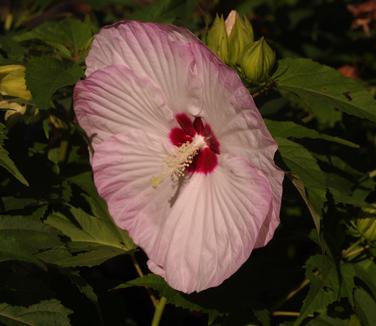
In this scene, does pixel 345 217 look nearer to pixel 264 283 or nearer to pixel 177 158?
pixel 264 283

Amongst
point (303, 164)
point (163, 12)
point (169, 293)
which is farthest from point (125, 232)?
point (163, 12)

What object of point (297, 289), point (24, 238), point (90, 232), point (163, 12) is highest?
point (163, 12)

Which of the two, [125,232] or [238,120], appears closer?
[238,120]

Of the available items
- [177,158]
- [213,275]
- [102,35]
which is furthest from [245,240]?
[102,35]

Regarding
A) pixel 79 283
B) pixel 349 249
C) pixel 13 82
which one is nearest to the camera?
pixel 79 283

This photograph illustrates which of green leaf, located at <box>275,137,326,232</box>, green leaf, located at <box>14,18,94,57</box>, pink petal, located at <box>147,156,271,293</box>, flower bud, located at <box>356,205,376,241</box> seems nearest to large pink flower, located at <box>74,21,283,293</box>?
pink petal, located at <box>147,156,271,293</box>

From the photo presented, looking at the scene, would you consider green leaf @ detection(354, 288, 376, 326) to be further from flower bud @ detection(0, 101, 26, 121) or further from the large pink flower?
flower bud @ detection(0, 101, 26, 121)

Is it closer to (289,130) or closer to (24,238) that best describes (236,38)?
(289,130)
